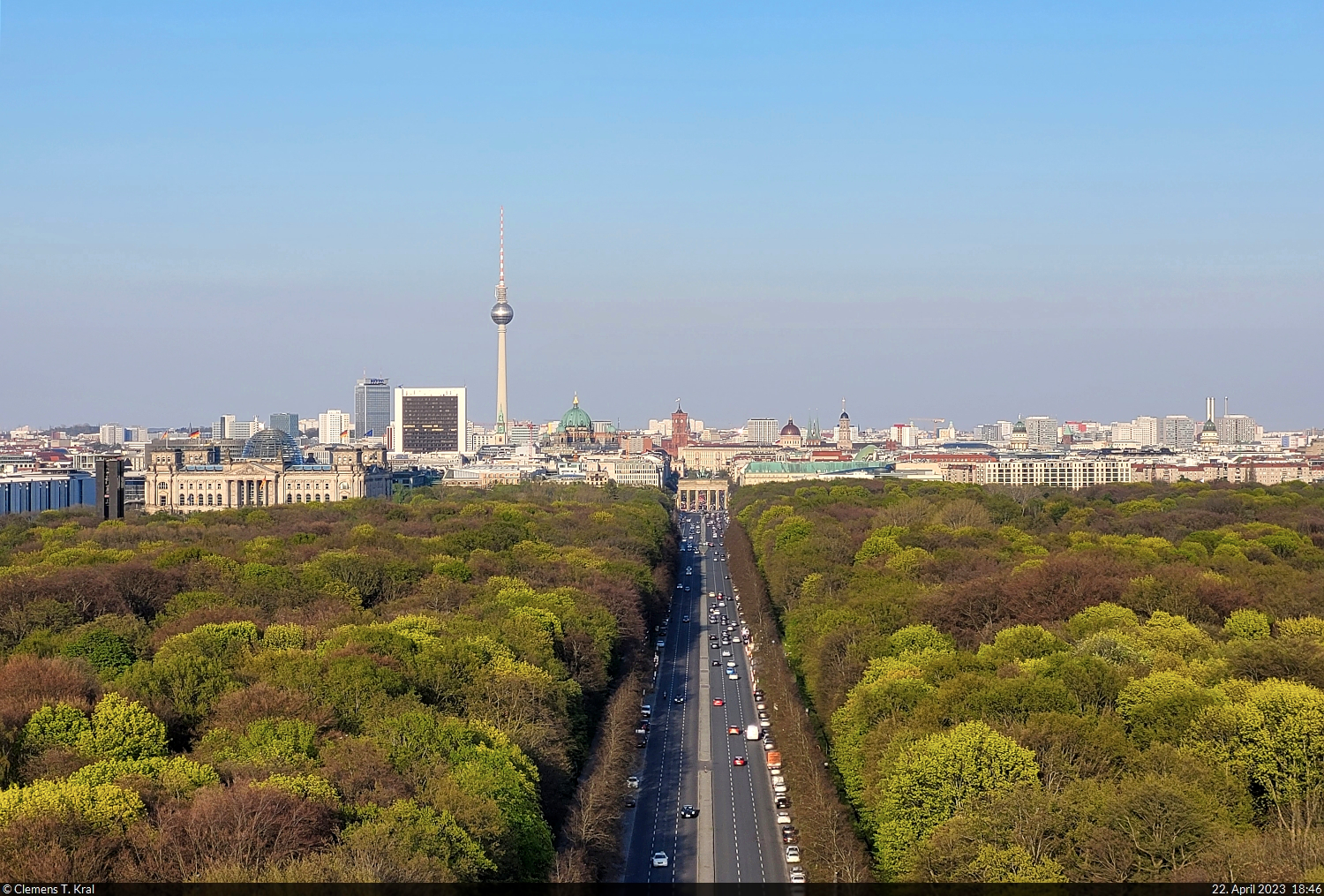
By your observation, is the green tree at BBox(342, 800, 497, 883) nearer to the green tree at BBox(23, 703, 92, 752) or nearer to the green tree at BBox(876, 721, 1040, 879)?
the green tree at BBox(876, 721, 1040, 879)

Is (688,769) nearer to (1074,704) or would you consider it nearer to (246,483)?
(1074,704)

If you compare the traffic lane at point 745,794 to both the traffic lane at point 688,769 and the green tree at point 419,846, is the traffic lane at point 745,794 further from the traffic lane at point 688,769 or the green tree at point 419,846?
the green tree at point 419,846

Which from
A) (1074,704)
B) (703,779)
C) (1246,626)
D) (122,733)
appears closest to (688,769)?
(703,779)

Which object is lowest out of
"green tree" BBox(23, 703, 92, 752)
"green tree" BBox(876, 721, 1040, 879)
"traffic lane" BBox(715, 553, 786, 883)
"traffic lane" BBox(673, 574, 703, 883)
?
"traffic lane" BBox(715, 553, 786, 883)

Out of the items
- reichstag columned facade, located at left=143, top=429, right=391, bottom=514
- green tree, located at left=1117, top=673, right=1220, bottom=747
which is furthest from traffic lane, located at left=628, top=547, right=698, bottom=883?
reichstag columned facade, located at left=143, top=429, right=391, bottom=514

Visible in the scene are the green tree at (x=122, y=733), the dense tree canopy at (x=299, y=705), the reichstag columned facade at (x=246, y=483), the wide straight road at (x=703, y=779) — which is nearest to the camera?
the dense tree canopy at (x=299, y=705)

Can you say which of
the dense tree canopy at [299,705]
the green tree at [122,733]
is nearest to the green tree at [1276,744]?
the dense tree canopy at [299,705]
